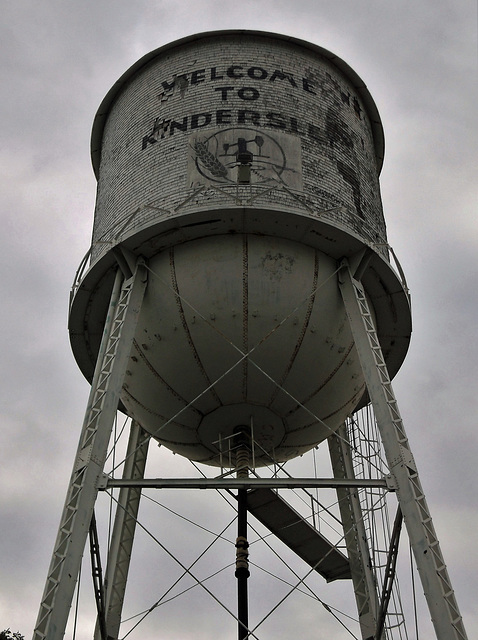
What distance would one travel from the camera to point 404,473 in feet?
36.0

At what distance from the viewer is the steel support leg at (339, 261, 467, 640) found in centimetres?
998

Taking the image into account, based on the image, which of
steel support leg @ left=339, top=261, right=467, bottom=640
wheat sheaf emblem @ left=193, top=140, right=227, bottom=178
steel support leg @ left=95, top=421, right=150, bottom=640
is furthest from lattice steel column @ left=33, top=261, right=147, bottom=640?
steel support leg @ left=339, top=261, right=467, bottom=640

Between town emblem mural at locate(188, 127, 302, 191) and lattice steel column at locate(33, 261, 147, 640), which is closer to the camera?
lattice steel column at locate(33, 261, 147, 640)

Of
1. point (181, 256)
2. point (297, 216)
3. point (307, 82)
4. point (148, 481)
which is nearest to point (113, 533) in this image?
point (148, 481)

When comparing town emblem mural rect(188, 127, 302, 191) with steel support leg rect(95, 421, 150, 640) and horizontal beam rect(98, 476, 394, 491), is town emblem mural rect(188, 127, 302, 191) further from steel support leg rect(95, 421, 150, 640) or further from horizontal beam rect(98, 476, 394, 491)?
steel support leg rect(95, 421, 150, 640)

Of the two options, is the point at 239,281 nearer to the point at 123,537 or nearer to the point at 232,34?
the point at 232,34

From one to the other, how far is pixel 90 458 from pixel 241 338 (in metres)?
2.79

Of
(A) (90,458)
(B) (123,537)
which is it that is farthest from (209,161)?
(B) (123,537)

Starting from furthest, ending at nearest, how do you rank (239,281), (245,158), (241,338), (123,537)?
(123,537), (245,158), (241,338), (239,281)

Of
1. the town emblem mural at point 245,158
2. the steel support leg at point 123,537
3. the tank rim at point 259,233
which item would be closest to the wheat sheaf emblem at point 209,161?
the town emblem mural at point 245,158

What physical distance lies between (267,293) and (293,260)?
2.21 ft

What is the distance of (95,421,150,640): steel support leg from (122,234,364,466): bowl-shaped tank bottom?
5.20ft

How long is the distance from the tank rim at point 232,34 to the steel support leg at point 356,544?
5.37 m

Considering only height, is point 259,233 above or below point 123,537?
above
